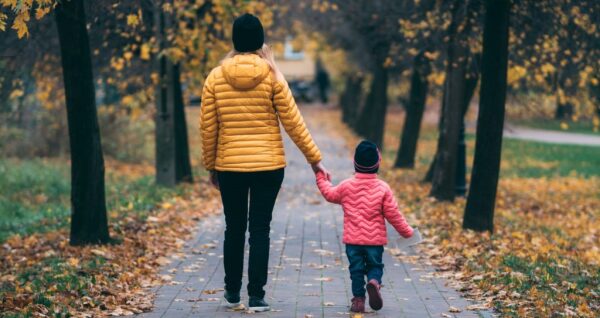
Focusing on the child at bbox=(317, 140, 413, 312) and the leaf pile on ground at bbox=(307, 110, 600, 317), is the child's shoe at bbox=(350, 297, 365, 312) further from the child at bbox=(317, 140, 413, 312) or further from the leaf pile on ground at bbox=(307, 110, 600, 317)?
the leaf pile on ground at bbox=(307, 110, 600, 317)

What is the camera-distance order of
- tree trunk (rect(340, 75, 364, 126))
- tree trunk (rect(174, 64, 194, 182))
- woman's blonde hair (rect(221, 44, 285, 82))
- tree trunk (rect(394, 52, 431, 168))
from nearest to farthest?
woman's blonde hair (rect(221, 44, 285, 82)) < tree trunk (rect(174, 64, 194, 182)) < tree trunk (rect(394, 52, 431, 168)) < tree trunk (rect(340, 75, 364, 126))

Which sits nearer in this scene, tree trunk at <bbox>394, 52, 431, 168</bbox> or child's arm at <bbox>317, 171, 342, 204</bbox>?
child's arm at <bbox>317, 171, 342, 204</bbox>

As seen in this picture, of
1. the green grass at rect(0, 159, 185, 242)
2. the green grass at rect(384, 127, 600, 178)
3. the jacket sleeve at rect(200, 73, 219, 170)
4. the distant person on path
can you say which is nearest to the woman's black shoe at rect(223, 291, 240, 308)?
the jacket sleeve at rect(200, 73, 219, 170)

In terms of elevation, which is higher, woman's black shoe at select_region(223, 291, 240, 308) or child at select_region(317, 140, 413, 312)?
child at select_region(317, 140, 413, 312)

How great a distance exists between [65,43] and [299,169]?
576 inches

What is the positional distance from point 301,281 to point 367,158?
2078 millimetres

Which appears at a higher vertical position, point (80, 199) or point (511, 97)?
point (511, 97)

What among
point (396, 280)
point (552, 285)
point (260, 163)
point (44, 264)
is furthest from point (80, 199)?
point (552, 285)

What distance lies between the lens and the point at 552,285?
314 inches

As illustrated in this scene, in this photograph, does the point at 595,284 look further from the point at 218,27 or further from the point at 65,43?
the point at 218,27

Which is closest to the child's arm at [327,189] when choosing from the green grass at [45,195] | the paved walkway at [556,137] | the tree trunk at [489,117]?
the tree trunk at [489,117]

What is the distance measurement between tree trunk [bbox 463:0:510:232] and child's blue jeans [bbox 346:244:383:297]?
194 inches

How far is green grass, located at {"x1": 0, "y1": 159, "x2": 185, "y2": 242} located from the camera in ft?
44.5

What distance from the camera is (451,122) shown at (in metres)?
15.7
